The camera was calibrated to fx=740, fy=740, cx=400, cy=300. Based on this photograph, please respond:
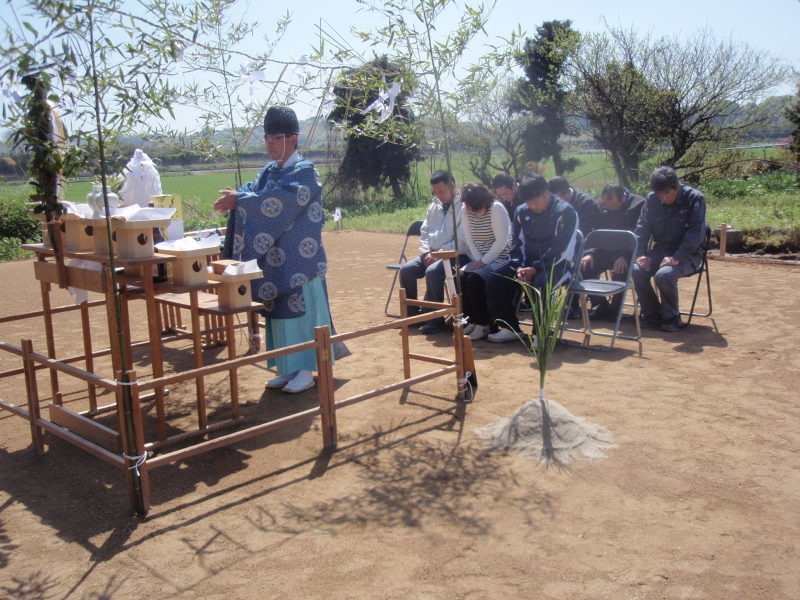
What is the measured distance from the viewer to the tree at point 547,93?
65.0 feet

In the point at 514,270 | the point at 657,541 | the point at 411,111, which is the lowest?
the point at 657,541

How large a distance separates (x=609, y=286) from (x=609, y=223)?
4.77 feet

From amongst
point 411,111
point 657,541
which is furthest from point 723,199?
point 657,541

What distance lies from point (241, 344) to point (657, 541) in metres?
4.57

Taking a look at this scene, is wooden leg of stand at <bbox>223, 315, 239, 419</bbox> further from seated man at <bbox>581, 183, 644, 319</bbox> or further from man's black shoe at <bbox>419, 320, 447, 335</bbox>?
seated man at <bbox>581, 183, 644, 319</bbox>

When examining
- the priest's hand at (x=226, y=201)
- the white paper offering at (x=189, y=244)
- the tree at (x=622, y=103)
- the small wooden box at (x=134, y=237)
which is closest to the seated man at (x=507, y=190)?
the priest's hand at (x=226, y=201)

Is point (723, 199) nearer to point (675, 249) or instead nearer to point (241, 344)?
point (675, 249)

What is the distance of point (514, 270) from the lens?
6449 millimetres

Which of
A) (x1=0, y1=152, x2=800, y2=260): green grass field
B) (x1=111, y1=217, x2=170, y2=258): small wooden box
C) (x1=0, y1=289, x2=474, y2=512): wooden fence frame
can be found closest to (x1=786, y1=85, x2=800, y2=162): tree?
(x1=0, y1=152, x2=800, y2=260): green grass field

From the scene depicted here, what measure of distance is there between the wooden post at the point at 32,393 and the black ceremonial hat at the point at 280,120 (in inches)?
76.6

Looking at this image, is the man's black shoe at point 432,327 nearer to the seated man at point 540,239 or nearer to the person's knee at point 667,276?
the seated man at point 540,239

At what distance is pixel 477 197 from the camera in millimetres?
6336

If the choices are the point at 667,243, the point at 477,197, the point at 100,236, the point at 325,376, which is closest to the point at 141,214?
the point at 100,236

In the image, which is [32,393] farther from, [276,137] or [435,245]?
[435,245]
